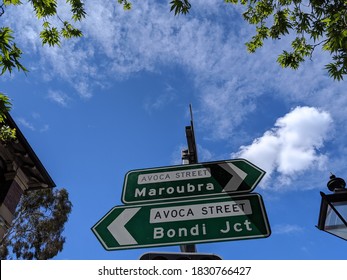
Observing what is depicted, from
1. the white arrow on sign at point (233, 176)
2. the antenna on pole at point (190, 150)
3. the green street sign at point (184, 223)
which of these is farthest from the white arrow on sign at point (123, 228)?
the antenna on pole at point (190, 150)

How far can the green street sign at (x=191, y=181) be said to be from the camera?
2.73m

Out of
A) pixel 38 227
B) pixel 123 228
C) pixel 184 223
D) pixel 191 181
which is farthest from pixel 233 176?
pixel 38 227

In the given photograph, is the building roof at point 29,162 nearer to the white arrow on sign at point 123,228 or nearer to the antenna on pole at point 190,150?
the antenna on pole at point 190,150

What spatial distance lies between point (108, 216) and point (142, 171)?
2.04ft

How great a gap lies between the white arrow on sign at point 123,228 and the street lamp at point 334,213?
2.61 m

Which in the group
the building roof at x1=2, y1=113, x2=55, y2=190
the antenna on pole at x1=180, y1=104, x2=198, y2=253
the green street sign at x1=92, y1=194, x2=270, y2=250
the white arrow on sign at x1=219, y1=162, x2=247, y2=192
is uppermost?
the building roof at x1=2, y1=113, x2=55, y2=190

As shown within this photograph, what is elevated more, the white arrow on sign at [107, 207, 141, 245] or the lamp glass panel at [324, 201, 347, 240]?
the lamp glass panel at [324, 201, 347, 240]

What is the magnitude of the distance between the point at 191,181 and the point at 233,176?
0.40 meters

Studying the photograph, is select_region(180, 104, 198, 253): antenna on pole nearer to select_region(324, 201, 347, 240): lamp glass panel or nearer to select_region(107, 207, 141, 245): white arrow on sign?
select_region(107, 207, 141, 245): white arrow on sign

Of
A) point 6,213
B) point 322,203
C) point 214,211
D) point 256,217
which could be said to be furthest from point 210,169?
point 6,213

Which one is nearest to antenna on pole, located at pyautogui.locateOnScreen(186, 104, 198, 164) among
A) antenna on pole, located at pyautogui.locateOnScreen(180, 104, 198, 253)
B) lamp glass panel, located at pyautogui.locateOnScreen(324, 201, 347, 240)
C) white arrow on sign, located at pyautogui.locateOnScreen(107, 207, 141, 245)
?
antenna on pole, located at pyautogui.locateOnScreen(180, 104, 198, 253)

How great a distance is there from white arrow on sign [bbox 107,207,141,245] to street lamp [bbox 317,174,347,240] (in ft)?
8.56

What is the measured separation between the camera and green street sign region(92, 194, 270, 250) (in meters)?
2.36
